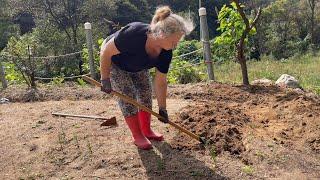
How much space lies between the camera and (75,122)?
→ 5.03m

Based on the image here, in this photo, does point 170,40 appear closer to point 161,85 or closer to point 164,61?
point 164,61

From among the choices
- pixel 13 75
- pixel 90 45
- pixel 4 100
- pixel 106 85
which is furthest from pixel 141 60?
pixel 13 75

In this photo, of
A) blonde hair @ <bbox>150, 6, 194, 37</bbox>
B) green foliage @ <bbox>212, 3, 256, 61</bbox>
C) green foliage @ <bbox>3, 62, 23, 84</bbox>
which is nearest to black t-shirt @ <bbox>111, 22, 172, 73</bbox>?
blonde hair @ <bbox>150, 6, 194, 37</bbox>

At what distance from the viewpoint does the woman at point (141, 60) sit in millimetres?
3262

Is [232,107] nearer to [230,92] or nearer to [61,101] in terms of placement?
[230,92]

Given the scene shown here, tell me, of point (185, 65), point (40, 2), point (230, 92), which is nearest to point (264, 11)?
point (40, 2)

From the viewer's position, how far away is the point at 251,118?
4824 mm

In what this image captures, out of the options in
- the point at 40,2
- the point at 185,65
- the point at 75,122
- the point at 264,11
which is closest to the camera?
the point at 75,122

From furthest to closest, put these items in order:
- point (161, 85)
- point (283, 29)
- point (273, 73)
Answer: point (283, 29), point (273, 73), point (161, 85)

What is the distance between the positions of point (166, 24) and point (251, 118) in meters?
2.06

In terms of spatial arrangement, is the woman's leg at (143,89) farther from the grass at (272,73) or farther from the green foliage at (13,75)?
the green foliage at (13,75)

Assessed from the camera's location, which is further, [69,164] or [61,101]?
[61,101]

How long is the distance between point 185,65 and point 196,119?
143 inches

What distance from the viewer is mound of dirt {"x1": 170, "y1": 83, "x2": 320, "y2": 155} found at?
4145 mm
